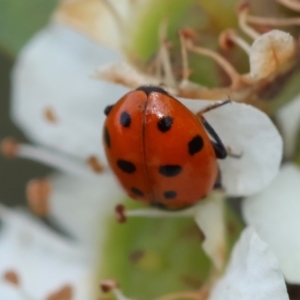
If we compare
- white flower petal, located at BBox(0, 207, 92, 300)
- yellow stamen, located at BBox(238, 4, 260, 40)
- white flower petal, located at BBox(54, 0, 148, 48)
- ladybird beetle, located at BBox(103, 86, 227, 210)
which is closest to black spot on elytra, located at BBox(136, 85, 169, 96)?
ladybird beetle, located at BBox(103, 86, 227, 210)

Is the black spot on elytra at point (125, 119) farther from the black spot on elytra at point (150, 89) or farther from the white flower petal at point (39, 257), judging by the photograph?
the white flower petal at point (39, 257)

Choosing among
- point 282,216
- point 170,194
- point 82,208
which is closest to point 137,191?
point 170,194

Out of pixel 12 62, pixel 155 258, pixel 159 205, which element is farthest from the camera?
pixel 12 62

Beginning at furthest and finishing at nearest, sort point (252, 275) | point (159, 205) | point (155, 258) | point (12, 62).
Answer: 1. point (12, 62)
2. point (155, 258)
3. point (159, 205)
4. point (252, 275)

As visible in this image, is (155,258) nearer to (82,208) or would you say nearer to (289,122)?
(82,208)

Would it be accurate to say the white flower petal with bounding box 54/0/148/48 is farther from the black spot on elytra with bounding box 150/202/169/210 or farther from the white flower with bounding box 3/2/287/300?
the black spot on elytra with bounding box 150/202/169/210

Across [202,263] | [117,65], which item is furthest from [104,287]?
[117,65]

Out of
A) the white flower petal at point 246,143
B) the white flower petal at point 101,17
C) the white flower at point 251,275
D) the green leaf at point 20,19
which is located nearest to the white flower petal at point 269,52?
the white flower petal at point 246,143
